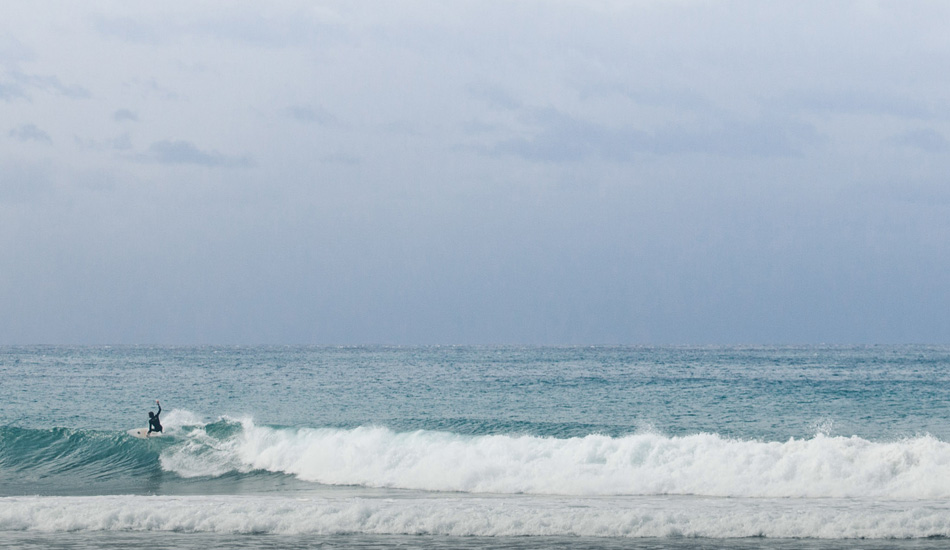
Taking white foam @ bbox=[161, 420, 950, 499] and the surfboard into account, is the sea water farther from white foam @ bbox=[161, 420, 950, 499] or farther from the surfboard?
the surfboard

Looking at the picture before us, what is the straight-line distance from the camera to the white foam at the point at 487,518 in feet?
46.5

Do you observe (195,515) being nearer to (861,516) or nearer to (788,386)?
(861,516)

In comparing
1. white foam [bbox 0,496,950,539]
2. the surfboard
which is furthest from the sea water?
the surfboard

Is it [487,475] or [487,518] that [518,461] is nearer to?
[487,475]

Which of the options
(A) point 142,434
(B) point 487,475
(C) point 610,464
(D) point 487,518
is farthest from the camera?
(A) point 142,434

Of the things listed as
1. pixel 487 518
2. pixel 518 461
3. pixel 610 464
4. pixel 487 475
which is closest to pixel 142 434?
pixel 487 475

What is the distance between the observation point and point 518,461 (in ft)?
68.8

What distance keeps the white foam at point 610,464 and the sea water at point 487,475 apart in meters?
0.05

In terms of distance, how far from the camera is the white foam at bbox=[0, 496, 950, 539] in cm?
1418

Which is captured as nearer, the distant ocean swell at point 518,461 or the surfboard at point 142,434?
the distant ocean swell at point 518,461

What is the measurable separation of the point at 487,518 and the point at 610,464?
6.47 meters

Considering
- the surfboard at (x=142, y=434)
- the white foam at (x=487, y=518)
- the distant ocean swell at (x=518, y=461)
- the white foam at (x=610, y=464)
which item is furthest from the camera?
the surfboard at (x=142, y=434)

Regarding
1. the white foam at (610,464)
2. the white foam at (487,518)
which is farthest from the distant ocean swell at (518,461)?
the white foam at (487,518)

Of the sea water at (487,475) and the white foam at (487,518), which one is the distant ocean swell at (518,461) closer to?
the sea water at (487,475)
